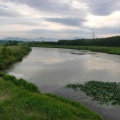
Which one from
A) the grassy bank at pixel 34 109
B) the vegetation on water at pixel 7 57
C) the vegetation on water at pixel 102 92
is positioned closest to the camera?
the grassy bank at pixel 34 109

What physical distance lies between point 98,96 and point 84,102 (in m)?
2.24

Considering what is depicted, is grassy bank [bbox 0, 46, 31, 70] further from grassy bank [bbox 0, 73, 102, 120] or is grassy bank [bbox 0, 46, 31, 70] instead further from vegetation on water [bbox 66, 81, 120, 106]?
grassy bank [bbox 0, 73, 102, 120]

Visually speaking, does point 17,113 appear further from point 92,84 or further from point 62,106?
point 92,84

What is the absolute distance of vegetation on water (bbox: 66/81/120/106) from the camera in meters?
19.9

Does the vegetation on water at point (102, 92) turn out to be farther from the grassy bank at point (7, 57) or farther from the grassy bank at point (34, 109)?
the grassy bank at point (7, 57)

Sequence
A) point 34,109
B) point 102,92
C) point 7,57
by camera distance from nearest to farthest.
A: point 34,109, point 102,92, point 7,57

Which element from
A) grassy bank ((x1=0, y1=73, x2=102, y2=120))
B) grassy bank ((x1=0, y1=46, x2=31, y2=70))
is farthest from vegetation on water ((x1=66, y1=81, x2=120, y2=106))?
grassy bank ((x1=0, y1=46, x2=31, y2=70))

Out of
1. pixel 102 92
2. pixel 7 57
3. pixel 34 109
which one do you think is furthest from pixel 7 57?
pixel 34 109

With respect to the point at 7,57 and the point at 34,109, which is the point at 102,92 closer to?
the point at 34,109

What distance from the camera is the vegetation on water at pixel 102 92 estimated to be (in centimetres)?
1985

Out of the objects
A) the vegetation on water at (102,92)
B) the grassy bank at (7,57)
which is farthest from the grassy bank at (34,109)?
the grassy bank at (7,57)

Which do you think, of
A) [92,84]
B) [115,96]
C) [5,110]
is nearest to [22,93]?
[5,110]

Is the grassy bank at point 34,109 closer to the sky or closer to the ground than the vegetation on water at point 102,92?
closer to the sky

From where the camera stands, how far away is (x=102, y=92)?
73.3ft
